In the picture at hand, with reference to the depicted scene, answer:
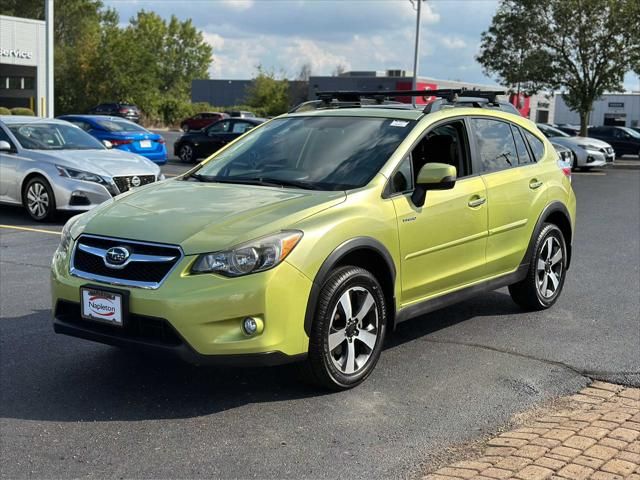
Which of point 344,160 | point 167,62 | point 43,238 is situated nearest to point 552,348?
point 344,160

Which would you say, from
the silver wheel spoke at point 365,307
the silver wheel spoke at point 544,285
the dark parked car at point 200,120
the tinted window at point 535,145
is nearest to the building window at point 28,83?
the dark parked car at point 200,120

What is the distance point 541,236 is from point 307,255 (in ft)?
9.61

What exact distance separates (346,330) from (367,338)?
21 cm

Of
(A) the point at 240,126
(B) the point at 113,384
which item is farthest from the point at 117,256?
(A) the point at 240,126

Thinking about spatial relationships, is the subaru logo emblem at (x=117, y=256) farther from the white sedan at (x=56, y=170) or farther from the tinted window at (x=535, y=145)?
the white sedan at (x=56, y=170)

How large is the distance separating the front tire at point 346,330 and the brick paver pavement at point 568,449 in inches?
40.7

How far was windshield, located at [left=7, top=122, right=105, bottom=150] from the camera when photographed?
40.5 ft

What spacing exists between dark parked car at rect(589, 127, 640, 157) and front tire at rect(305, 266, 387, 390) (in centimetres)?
3398

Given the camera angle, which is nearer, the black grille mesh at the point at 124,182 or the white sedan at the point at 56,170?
the white sedan at the point at 56,170

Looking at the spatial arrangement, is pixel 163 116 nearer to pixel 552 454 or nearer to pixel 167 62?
pixel 167 62

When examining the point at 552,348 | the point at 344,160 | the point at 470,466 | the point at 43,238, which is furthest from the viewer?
the point at 43,238

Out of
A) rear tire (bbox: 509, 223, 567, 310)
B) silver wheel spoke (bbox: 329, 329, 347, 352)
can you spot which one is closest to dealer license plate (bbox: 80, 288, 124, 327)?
silver wheel spoke (bbox: 329, 329, 347, 352)

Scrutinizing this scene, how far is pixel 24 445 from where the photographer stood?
4066 millimetres

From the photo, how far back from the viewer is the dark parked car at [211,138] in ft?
77.6
